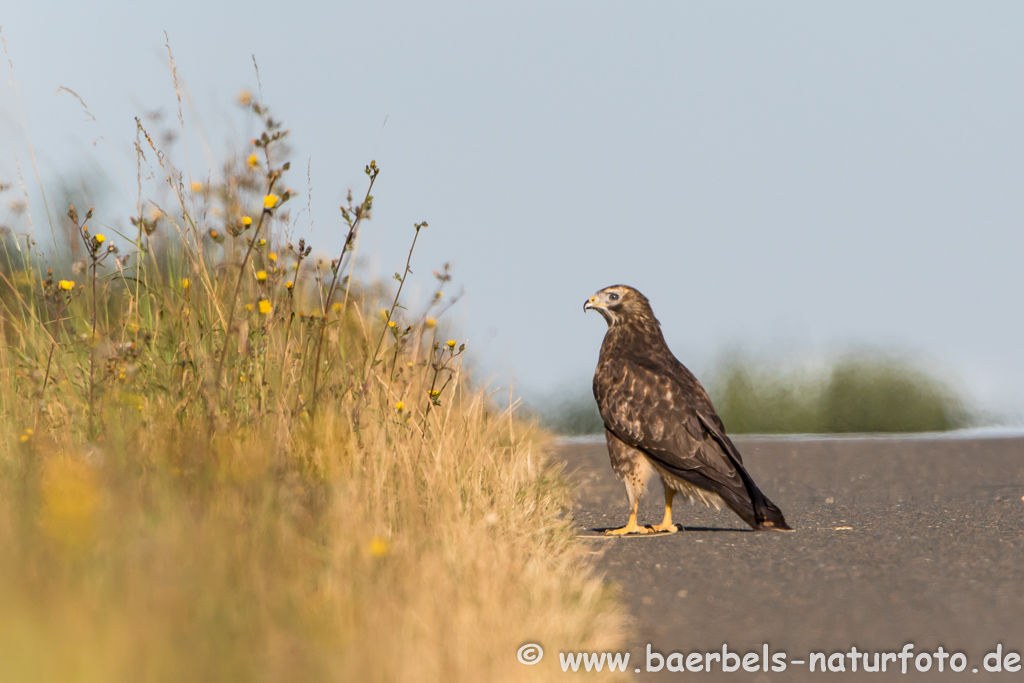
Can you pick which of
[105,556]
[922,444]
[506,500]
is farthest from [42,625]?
[922,444]

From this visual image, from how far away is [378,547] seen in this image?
3572mm

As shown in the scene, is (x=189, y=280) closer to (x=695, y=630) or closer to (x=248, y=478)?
(x=248, y=478)

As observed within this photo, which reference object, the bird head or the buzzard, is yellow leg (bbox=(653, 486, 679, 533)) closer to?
the buzzard

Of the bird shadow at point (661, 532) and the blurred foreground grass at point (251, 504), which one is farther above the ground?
the blurred foreground grass at point (251, 504)

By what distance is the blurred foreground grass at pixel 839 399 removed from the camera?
14688 millimetres

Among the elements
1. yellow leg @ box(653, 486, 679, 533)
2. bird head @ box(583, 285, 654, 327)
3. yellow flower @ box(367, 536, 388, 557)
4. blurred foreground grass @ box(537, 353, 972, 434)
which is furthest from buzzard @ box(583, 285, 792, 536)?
blurred foreground grass @ box(537, 353, 972, 434)

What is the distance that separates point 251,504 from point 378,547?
0.74 metres

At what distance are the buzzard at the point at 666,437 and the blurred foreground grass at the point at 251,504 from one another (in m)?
0.60

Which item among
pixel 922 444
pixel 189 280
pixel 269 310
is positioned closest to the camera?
pixel 269 310

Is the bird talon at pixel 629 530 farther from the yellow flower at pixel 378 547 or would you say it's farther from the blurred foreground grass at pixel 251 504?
the yellow flower at pixel 378 547

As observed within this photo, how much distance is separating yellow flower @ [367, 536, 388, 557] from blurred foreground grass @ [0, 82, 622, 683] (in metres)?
0.01

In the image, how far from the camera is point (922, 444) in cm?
1103

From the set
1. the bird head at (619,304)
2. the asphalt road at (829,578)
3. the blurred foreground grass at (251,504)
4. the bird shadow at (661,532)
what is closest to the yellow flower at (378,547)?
the blurred foreground grass at (251,504)

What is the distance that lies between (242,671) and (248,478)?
57.0 inches
